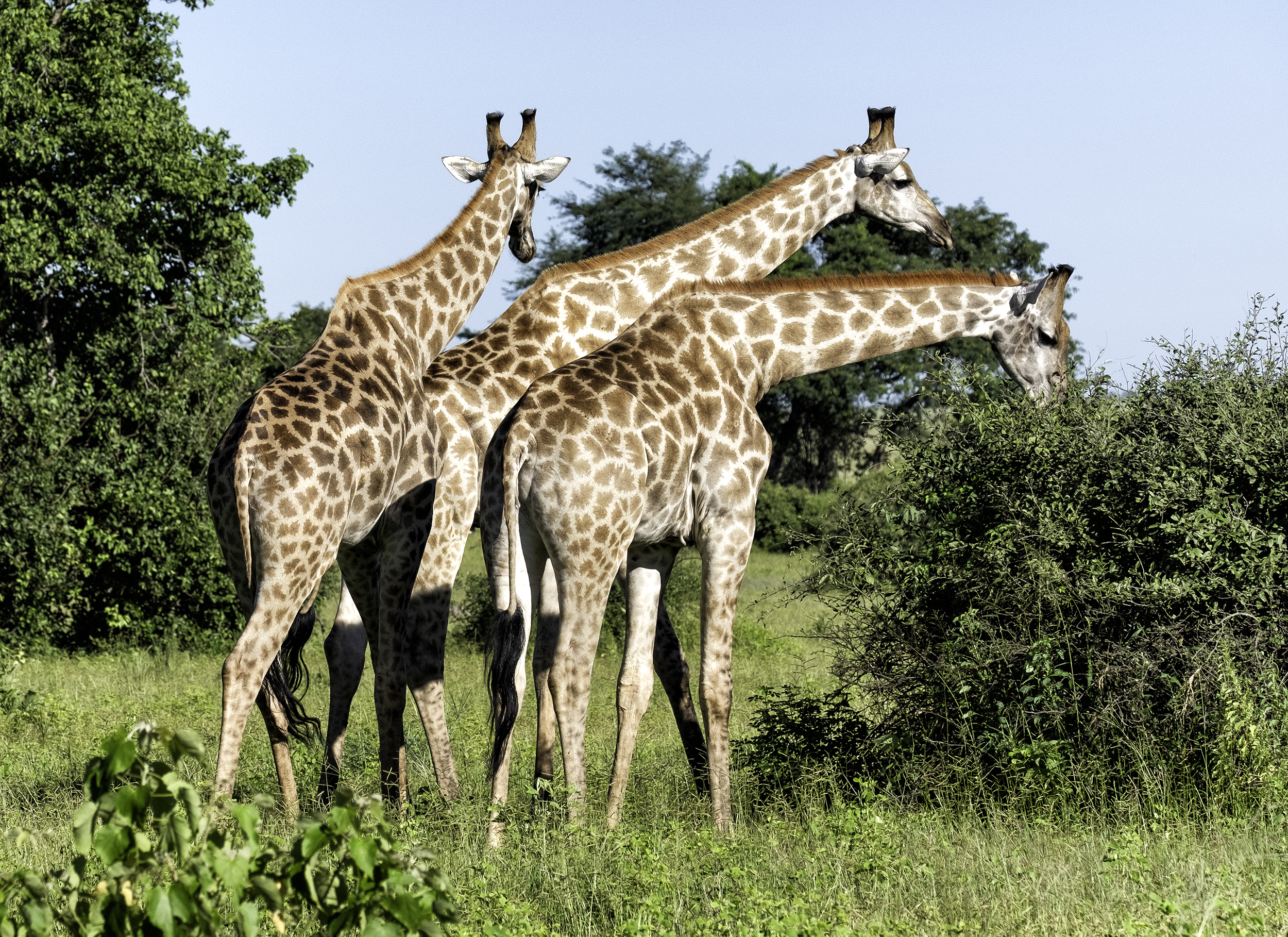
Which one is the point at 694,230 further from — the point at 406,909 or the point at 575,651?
the point at 406,909

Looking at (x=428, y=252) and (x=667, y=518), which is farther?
(x=428, y=252)

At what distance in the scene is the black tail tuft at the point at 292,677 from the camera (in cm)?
602

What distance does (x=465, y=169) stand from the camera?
8.09 metres

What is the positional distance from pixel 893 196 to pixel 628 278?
77.1 inches

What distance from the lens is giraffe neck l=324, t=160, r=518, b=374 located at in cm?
701

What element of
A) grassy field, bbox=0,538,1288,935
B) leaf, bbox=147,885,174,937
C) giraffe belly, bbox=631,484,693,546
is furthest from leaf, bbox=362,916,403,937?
giraffe belly, bbox=631,484,693,546

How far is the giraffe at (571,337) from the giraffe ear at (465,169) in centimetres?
96

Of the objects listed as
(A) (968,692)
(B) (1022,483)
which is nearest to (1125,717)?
(A) (968,692)

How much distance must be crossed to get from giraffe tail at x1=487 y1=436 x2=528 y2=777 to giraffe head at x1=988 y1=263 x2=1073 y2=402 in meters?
3.11

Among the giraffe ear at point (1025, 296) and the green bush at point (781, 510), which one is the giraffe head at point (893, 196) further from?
the green bush at point (781, 510)

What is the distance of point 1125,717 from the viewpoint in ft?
19.9

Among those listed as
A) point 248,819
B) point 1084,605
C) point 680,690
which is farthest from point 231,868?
point 1084,605

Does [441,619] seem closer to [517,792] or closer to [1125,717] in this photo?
[517,792]

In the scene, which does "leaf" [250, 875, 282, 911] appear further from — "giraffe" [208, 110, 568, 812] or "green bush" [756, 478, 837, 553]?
"green bush" [756, 478, 837, 553]
